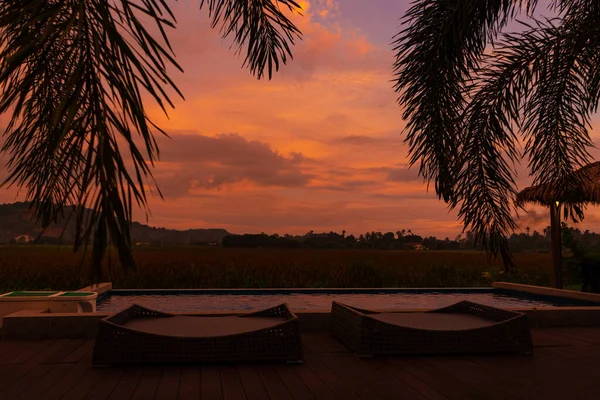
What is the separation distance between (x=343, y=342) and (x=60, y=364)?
239cm

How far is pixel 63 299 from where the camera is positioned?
6.06 metres

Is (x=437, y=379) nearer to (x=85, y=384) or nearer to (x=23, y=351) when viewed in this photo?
(x=85, y=384)

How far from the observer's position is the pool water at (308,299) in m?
10.5

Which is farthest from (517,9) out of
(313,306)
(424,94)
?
(313,306)

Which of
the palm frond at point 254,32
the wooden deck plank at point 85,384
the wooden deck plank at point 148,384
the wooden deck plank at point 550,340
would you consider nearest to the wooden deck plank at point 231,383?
the wooden deck plank at point 148,384

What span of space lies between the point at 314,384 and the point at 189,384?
85cm

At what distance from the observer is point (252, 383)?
375cm

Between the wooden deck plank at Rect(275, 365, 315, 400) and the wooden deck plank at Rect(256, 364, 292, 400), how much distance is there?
32 mm

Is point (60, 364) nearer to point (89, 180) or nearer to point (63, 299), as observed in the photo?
point (63, 299)

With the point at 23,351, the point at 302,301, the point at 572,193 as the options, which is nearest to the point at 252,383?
the point at 23,351

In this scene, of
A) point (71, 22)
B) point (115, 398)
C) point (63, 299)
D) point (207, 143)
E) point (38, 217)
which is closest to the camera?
point (71, 22)

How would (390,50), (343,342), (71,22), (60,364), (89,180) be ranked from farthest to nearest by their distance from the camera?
(390,50) < (343,342) < (60,364) < (89,180) < (71,22)

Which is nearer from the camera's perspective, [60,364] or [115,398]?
[115,398]

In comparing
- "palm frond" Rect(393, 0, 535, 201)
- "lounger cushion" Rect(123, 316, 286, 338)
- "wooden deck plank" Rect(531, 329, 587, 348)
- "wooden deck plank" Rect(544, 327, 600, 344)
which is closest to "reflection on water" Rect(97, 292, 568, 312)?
"wooden deck plank" Rect(544, 327, 600, 344)
